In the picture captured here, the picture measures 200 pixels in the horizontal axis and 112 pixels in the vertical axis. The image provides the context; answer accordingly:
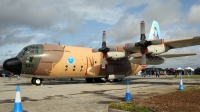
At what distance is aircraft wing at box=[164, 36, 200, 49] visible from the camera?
18.5 meters

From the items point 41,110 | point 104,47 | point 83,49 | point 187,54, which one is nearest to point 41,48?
point 83,49

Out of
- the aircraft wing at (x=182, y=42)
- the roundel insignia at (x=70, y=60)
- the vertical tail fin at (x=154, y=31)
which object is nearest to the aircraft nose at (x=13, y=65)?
the roundel insignia at (x=70, y=60)

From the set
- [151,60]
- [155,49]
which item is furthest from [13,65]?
[151,60]

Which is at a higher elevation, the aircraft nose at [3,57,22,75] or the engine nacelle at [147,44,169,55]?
the engine nacelle at [147,44,169,55]

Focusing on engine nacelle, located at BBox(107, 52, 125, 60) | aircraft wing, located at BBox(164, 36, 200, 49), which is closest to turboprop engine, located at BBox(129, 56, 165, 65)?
aircraft wing, located at BBox(164, 36, 200, 49)

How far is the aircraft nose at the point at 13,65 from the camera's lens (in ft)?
59.7

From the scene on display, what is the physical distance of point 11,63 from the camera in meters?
18.2

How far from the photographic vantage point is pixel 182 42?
64.5ft

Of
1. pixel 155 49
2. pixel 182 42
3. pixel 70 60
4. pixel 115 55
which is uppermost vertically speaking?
pixel 182 42

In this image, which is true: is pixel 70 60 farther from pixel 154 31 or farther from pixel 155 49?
pixel 154 31

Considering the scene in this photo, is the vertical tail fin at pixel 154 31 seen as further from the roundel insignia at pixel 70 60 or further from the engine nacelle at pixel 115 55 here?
the roundel insignia at pixel 70 60

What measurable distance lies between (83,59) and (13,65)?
280 inches

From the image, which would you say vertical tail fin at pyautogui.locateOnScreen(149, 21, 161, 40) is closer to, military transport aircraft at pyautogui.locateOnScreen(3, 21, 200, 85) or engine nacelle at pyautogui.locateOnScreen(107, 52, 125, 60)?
military transport aircraft at pyautogui.locateOnScreen(3, 21, 200, 85)

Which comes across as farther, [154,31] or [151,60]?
[154,31]
